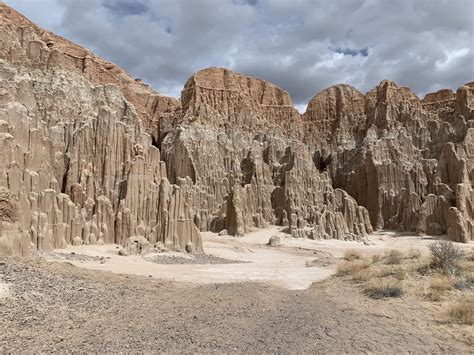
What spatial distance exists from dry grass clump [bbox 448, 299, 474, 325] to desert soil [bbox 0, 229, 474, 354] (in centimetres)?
35

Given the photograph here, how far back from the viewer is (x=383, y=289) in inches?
509

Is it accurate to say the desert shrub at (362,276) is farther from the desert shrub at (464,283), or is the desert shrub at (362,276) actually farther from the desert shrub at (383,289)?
the desert shrub at (464,283)

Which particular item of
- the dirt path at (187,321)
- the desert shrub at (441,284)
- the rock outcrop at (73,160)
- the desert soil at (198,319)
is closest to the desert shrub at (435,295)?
the desert shrub at (441,284)

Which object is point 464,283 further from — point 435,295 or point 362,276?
point 362,276

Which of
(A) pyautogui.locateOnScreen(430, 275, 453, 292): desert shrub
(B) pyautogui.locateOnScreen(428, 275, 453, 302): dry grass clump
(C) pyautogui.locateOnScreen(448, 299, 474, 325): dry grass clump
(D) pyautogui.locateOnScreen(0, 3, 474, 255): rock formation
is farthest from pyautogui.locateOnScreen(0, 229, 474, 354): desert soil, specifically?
(D) pyautogui.locateOnScreen(0, 3, 474, 255): rock formation

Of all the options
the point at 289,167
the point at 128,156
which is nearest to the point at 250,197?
the point at 289,167

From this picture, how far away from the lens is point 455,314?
9758 mm

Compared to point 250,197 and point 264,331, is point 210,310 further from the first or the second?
point 250,197

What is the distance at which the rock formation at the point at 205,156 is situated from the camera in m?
26.7

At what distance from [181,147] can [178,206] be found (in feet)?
96.8

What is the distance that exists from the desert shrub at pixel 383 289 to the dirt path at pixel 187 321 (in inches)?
27.9

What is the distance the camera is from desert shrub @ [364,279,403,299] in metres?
12.5

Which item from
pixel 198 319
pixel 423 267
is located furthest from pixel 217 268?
pixel 198 319

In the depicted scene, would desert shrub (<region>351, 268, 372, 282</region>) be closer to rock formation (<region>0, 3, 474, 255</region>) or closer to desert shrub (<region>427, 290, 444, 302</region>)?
desert shrub (<region>427, 290, 444, 302</region>)
